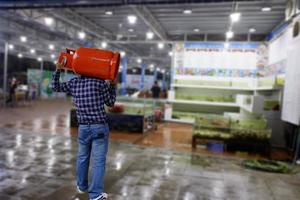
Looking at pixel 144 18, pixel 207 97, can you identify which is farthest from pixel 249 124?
pixel 207 97

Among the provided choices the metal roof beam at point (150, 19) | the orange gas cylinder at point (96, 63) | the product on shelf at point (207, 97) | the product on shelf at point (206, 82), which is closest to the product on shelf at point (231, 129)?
the metal roof beam at point (150, 19)

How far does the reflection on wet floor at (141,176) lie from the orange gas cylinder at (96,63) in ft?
5.03

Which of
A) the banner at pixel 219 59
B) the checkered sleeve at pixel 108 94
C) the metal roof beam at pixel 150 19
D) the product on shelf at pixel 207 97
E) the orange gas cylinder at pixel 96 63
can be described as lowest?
the product on shelf at pixel 207 97

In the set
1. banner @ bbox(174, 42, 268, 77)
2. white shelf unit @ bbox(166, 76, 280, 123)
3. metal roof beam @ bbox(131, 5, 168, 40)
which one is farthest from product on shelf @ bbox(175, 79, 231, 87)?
metal roof beam @ bbox(131, 5, 168, 40)

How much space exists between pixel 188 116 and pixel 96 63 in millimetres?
9188

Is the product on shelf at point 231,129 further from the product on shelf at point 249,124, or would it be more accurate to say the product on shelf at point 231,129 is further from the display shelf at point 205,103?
the display shelf at point 205,103

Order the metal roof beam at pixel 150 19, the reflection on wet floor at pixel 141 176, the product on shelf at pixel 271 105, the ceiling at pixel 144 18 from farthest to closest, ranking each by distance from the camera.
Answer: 1. the metal roof beam at pixel 150 19
2. the product on shelf at pixel 271 105
3. the ceiling at pixel 144 18
4. the reflection on wet floor at pixel 141 176

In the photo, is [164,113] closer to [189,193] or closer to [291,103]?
[291,103]

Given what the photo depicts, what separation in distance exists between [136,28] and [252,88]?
5101 mm

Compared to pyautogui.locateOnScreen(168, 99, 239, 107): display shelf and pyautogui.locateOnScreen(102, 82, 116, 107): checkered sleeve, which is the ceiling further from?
pyautogui.locateOnScreen(102, 82, 116, 107): checkered sleeve

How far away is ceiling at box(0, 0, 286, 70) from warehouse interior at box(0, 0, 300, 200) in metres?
0.03

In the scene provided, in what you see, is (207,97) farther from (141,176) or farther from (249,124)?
(141,176)

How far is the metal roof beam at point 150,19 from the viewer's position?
8.49 m

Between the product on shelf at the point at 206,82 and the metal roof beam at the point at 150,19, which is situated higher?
the metal roof beam at the point at 150,19
